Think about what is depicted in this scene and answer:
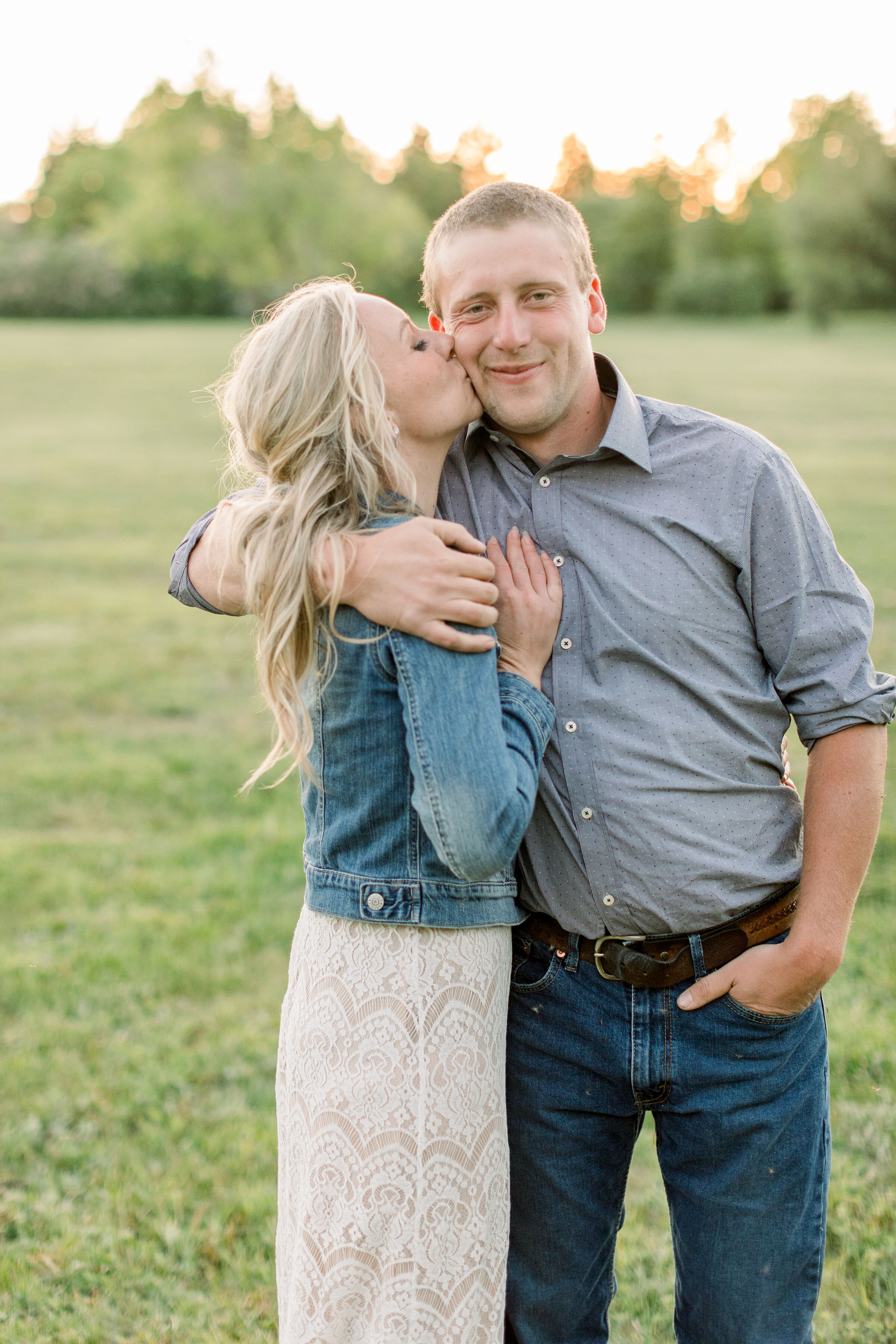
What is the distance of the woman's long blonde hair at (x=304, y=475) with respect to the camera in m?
1.94

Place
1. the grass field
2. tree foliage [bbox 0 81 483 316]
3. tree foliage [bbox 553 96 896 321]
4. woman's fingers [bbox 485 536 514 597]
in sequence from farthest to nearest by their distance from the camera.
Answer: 1. tree foliage [bbox 553 96 896 321]
2. tree foliage [bbox 0 81 483 316]
3. the grass field
4. woman's fingers [bbox 485 536 514 597]

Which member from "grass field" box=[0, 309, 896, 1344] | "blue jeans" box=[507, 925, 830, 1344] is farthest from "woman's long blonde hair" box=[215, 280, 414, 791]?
"grass field" box=[0, 309, 896, 1344]

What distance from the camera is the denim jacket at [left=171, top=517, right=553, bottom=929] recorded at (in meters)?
1.81

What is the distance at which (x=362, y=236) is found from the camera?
59469 mm

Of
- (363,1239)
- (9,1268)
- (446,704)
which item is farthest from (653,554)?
(9,1268)

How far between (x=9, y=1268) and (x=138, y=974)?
4.94 feet

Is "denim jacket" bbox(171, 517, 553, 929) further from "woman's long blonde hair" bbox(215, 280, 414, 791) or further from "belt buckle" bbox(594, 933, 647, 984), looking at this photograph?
"belt buckle" bbox(594, 933, 647, 984)

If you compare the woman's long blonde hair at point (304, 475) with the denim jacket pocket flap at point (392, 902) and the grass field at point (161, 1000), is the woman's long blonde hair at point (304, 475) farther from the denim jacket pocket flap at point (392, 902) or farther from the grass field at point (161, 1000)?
the grass field at point (161, 1000)

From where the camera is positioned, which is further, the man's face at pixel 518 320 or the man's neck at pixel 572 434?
the man's neck at pixel 572 434

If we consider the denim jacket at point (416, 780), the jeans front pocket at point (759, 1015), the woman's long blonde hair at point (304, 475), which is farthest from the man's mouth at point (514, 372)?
the jeans front pocket at point (759, 1015)

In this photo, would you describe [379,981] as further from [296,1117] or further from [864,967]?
[864,967]

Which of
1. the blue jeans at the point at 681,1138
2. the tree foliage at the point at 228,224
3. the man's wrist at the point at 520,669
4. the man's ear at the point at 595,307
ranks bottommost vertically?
the blue jeans at the point at 681,1138

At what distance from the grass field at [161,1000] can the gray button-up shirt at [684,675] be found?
1521 mm

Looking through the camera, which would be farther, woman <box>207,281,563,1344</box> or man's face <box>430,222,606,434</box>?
man's face <box>430,222,606,434</box>
